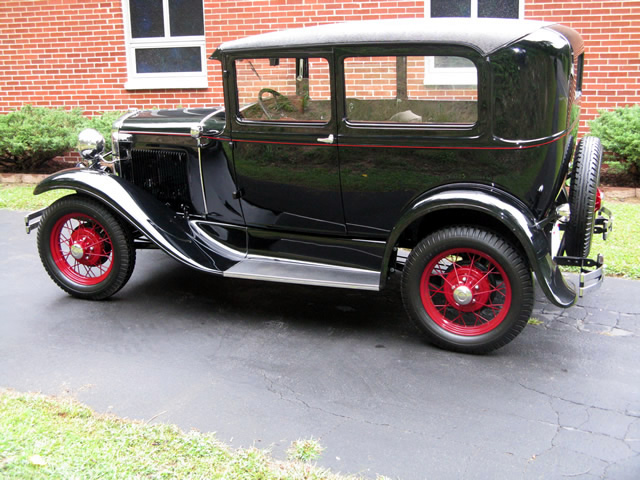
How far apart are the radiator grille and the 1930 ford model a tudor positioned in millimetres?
15

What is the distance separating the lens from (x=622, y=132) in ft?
23.6

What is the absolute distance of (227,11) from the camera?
891 centimetres

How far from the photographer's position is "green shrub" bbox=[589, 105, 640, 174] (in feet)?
23.3

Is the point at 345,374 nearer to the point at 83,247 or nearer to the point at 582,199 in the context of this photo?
the point at 582,199

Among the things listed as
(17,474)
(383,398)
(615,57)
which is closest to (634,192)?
(615,57)

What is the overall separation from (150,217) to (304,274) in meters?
1.22

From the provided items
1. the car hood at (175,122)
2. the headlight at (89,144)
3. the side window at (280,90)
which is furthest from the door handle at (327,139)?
the headlight at (89,144)

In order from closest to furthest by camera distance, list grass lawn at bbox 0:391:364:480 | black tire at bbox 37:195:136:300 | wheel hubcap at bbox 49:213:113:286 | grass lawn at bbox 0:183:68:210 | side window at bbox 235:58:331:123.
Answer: grass lawn at bbox 0:391:364:480, side window at bbox 235:58:331:123, black tire at bbox 37:195:136:300, wheel hubcap at bbox 49:213:113:286, grass lawn at bbox 0:183:68:210

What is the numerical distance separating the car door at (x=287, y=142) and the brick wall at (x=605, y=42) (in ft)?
16.4

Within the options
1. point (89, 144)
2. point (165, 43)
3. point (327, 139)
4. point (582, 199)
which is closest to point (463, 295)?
point (582, 199)

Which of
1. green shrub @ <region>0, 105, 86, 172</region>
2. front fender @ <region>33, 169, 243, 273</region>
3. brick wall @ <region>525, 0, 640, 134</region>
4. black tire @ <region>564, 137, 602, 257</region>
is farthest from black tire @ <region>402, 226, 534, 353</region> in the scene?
green shrub @ <region>0, 105, 86, 172</region>

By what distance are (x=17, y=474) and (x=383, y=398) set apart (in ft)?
5.89

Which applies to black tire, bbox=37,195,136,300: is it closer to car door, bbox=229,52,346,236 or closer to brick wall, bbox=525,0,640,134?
car door, bbox=229,52,346,236

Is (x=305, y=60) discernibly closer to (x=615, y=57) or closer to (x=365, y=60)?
(x=365, y=60)
